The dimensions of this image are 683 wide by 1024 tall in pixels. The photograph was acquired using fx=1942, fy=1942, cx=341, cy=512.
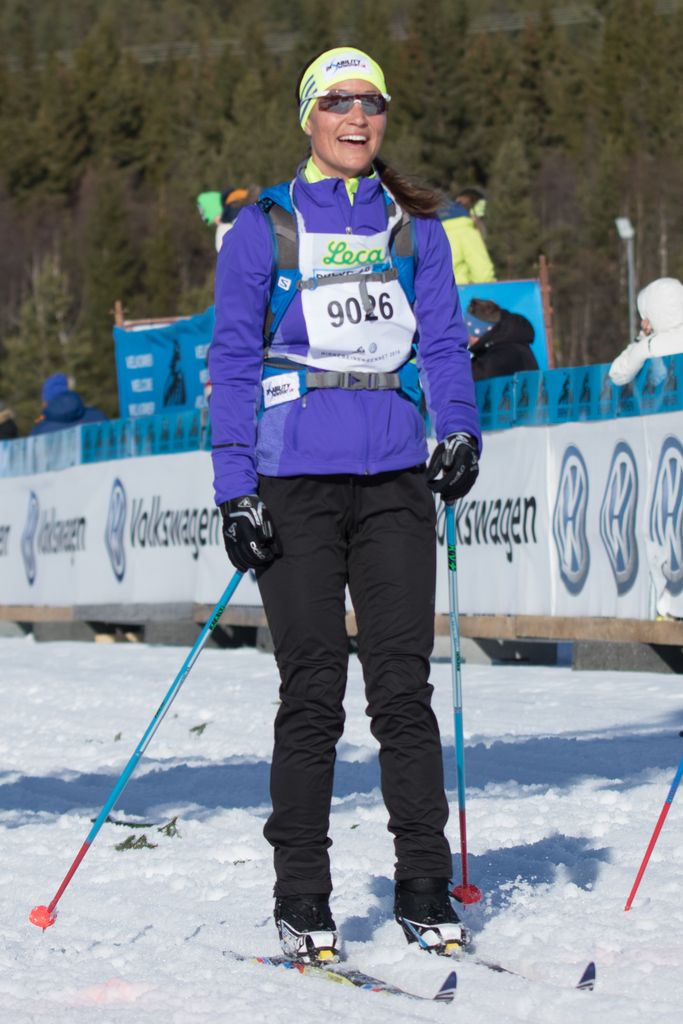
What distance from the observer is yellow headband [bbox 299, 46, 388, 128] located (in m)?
4.13

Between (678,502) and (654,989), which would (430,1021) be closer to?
(654,989)

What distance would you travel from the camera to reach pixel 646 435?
9.09m

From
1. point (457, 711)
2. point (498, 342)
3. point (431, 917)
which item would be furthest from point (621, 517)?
point (431, 917)

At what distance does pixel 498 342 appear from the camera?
36.0ft

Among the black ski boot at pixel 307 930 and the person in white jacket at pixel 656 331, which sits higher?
the person in white jacket at pixel 656 331

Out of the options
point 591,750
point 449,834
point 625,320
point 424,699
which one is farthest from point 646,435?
point 625,320

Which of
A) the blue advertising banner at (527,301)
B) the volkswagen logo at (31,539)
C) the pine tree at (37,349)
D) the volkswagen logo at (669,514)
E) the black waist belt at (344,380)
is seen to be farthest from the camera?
the pine tree at (37,349)

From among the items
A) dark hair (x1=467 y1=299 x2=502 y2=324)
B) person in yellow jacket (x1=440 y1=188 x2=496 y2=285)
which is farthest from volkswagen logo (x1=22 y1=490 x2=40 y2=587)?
dark hair (x1=467 y1=299 x2=502 y2=324)

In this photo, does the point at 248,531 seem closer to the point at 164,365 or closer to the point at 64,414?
the point at 164,365

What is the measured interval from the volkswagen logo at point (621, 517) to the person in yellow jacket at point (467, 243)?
2.37 m

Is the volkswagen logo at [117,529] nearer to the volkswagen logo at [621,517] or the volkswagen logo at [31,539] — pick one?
the volkswagen logo at [31,539]

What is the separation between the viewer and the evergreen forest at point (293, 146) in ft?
269

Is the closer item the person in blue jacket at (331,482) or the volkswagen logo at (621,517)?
the person in blue jacket at (331,482)

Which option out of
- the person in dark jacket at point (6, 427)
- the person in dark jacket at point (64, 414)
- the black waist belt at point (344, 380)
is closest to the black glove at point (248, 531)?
the black waist belt at point (344, 380)
